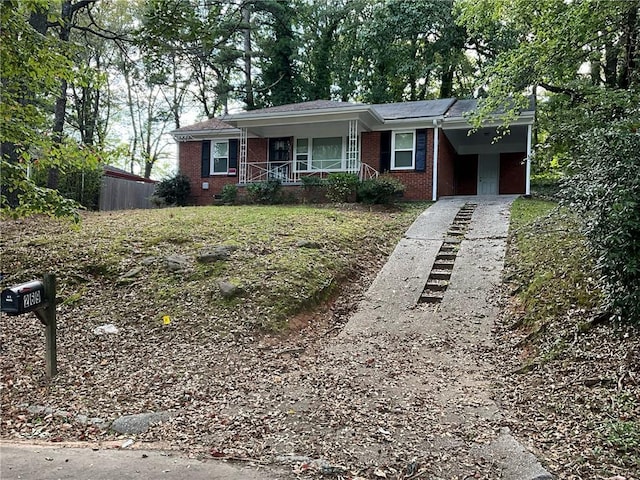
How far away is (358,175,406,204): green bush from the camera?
1404cm

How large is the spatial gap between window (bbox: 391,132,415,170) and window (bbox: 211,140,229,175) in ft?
20.5

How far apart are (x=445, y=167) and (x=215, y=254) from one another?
37.3 feet

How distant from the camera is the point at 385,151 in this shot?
16375mm

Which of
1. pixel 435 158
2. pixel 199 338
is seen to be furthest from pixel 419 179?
pixel 199 338

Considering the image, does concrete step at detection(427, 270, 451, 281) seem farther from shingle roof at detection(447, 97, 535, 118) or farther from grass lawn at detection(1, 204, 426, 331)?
shingle roof at detection(447, 97, 535, 118)

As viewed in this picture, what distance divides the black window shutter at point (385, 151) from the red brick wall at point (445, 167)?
1.65 meters

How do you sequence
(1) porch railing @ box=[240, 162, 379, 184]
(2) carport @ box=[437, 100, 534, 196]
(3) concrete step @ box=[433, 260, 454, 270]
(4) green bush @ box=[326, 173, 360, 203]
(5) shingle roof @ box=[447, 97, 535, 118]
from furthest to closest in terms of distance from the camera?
(2) carport @ box=[437, 100, 534, 196] → (1) porch railing @ box=[240, 162, 379, 184] → (5) shingle roof @ box=[447, 97, 535, 118] → (4) green bush @ box=[326, 173, 360, 203] → (3) concrete step @ box=[433, 260, 454, 270]

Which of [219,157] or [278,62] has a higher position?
[278,62]

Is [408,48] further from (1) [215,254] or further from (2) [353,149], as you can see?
(1) [215,254]

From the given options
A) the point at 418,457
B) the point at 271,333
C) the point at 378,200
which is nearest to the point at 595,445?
the point at 418,457

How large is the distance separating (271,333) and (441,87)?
952 inches

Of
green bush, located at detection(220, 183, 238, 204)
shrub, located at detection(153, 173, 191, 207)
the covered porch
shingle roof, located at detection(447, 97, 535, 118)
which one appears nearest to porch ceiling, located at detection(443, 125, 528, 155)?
shingle roof, located at detection(447, 97, 535, 118)

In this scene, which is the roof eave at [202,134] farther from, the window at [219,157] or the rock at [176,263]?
the rock at [176,263]

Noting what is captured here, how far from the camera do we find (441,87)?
26.9 metres
